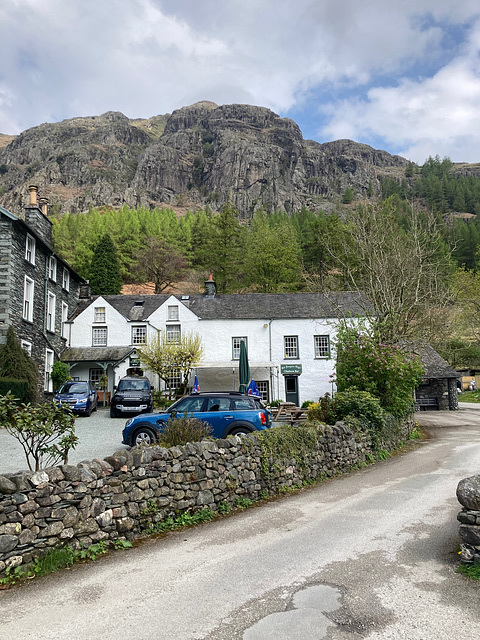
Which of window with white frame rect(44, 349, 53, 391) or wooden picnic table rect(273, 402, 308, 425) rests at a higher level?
window with white frame rect(44, 349, 53, 391)

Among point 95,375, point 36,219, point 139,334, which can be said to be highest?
point 36,219

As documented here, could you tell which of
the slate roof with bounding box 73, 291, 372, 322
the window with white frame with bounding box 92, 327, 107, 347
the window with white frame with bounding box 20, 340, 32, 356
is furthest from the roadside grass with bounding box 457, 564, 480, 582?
the window with white frame with bounding box 92, 327, 107, 347

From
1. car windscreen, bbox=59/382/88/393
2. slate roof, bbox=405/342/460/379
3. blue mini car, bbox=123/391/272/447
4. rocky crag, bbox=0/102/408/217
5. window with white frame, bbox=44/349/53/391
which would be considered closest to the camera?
blue mini car, bbox=123/391/272/447

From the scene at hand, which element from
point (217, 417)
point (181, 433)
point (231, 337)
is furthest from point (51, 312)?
point (181, 433)

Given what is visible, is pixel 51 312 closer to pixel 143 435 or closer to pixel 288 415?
pixel 288 415

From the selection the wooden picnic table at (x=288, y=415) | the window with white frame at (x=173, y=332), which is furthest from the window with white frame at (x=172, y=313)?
the wooden picnic table at (x=288, y=415)

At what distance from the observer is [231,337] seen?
107 ft

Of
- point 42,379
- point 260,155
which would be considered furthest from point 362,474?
point 260,155

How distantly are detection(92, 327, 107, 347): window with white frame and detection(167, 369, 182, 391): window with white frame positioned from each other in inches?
216

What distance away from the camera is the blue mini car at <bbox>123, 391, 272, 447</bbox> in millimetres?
11633

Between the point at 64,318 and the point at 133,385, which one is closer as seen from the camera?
the point at 133,385

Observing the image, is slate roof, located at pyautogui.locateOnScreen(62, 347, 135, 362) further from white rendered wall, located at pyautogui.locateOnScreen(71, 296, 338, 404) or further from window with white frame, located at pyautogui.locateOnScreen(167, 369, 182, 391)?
window with white frame, located at pyautogui.locateOnScreen(167, 369, 182, 391)

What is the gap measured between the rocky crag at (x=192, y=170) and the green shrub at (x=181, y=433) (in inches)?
5674

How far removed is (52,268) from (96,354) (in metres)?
6.30
